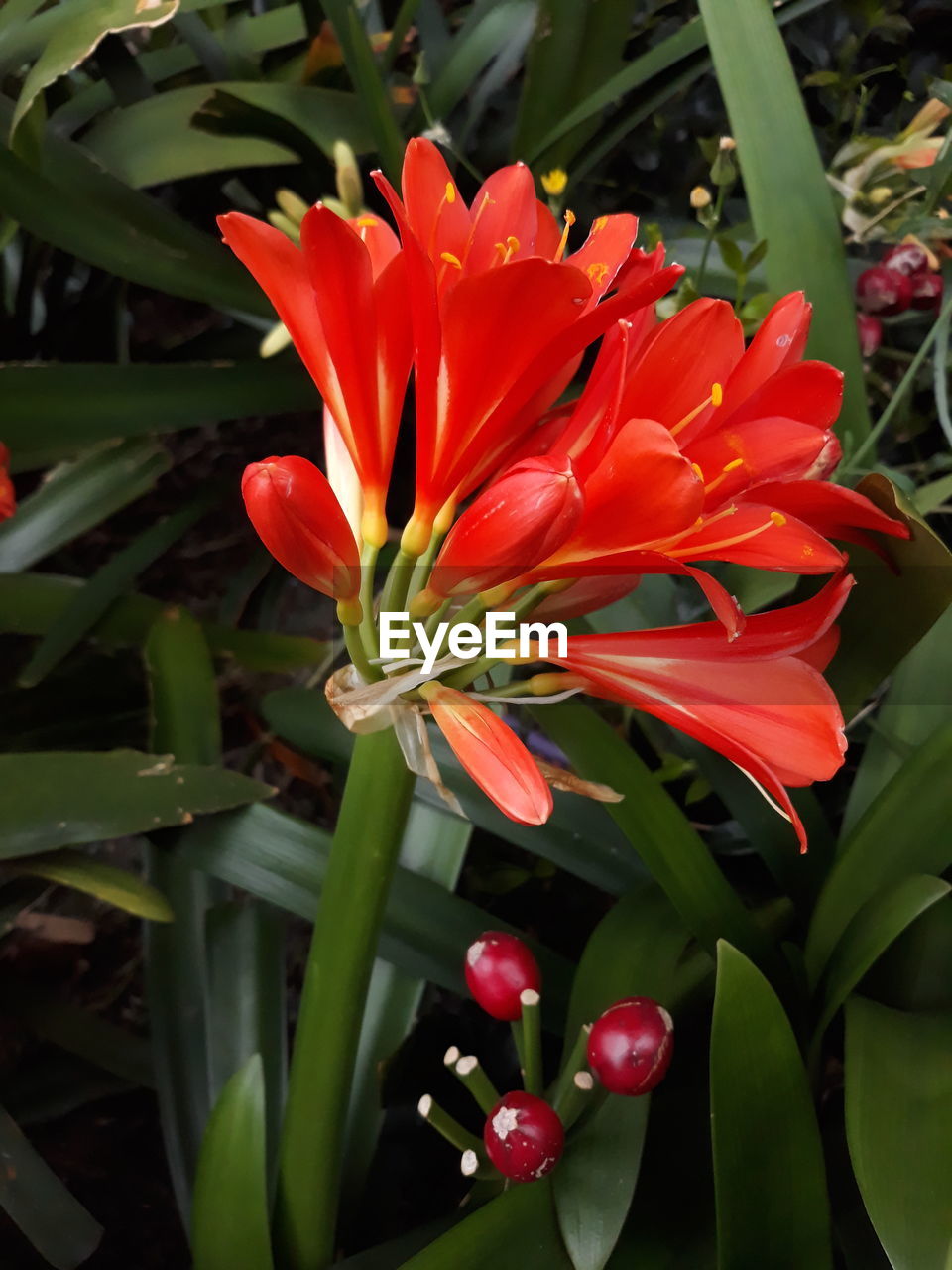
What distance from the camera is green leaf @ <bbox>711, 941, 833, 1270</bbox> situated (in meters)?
0.36

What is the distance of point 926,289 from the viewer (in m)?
0.61

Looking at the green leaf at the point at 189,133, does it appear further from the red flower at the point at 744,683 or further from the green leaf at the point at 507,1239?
the green leaf at the point at 507,1239

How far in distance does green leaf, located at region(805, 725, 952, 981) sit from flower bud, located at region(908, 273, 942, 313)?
35 centimetres

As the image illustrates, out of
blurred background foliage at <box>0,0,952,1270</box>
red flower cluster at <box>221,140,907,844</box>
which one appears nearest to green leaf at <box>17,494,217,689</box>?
blurred background foliage at <box>0,0,952,1270</box>

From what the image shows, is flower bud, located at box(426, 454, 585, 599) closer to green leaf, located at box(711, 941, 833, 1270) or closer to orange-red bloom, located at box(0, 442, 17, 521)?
green leaf, located at box(711, 941, 833, 1270)

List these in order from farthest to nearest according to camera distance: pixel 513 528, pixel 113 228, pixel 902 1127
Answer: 1. pixel 113 228
2. pixel 902 1127
3. pixel 513 528

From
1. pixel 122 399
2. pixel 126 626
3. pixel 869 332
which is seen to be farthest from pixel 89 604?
pixel 869 332

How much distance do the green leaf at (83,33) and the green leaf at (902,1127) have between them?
691mm

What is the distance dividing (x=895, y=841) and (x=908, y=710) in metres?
0.10

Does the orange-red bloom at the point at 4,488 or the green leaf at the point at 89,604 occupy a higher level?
the orange-red bloom at the point at 4,488

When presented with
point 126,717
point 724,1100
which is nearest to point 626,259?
point 724,1100

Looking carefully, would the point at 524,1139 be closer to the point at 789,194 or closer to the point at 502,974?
the point at 502,974

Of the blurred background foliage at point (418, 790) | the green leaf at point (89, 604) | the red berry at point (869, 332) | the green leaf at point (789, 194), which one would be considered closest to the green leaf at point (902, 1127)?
the blurred background foliage at point (418, 790)

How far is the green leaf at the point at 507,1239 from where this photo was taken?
384 millimetres
